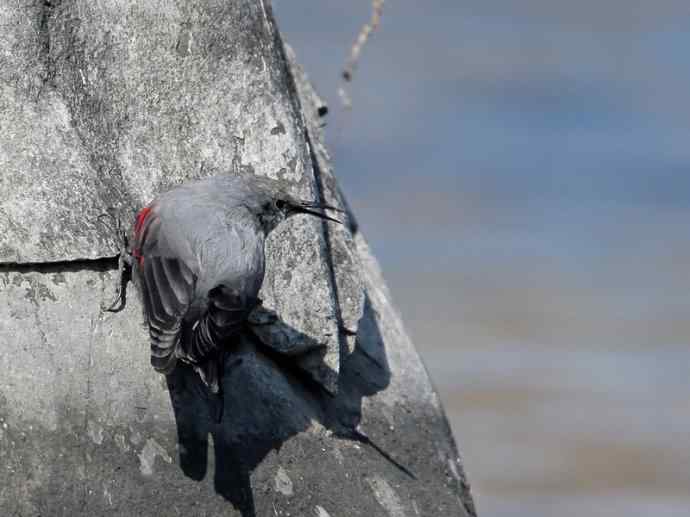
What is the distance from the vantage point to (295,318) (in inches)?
226

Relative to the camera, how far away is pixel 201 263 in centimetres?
514

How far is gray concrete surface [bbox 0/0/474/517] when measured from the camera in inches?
204

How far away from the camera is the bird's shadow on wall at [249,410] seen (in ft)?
17.6

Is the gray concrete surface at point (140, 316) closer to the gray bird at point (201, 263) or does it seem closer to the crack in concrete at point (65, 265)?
the crack in concrete at point (65, 265)

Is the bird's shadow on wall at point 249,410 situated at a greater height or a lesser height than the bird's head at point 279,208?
lesser

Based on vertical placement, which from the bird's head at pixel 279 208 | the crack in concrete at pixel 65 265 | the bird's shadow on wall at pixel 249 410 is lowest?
the bird's shadow on wall at pixel 249 410

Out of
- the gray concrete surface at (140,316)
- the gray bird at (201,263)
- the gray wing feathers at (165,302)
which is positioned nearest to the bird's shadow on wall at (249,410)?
the gray concrete surface at (140,316)

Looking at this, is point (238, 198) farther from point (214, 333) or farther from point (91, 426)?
point (91, 426)

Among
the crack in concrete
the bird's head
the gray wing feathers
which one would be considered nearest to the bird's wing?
the gray wing feathers

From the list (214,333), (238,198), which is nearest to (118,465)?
(214,333)

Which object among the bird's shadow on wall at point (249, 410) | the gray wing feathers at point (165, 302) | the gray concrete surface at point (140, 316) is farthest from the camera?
the bird's shadow on wall at point (249, 410)

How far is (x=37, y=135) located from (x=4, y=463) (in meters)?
1.23

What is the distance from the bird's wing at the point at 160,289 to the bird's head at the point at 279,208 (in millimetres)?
430

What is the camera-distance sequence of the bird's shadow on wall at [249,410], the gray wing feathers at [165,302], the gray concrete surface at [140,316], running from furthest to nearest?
the bird's shadow on wall at [249,410]
the gray concrete surface at [140,316]
the gray wing feathers at [165,302]
